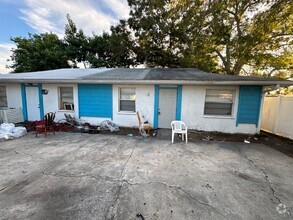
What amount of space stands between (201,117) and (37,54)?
17021mm

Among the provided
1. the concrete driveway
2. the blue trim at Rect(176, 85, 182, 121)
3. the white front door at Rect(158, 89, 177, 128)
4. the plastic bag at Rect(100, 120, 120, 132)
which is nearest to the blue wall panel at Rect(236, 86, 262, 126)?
the concrete driveway

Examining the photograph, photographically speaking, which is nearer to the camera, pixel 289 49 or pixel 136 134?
pixel 136 134

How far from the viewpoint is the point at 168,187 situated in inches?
102

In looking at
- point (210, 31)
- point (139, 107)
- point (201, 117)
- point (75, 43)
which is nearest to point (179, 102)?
point (201, 117)

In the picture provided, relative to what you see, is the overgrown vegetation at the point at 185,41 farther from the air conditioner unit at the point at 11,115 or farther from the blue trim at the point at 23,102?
the air conditioner unit at the point at 11,115

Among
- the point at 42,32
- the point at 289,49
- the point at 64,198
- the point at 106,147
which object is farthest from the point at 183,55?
the point at 42,32

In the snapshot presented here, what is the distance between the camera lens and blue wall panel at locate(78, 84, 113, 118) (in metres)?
6.84

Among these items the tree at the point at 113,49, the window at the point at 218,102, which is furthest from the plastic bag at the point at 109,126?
the tree at the point at 113,49

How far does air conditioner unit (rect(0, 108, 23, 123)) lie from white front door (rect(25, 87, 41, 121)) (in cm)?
38

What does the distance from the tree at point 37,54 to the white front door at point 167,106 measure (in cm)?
1394

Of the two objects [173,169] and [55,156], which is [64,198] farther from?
[173,169]

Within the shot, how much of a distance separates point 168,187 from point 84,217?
1.50m

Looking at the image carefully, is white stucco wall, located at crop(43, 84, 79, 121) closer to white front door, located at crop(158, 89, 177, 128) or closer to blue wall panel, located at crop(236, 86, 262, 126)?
white front door, located at crop(158, 89, 177, 128)

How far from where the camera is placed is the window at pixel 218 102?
6.20 metres
